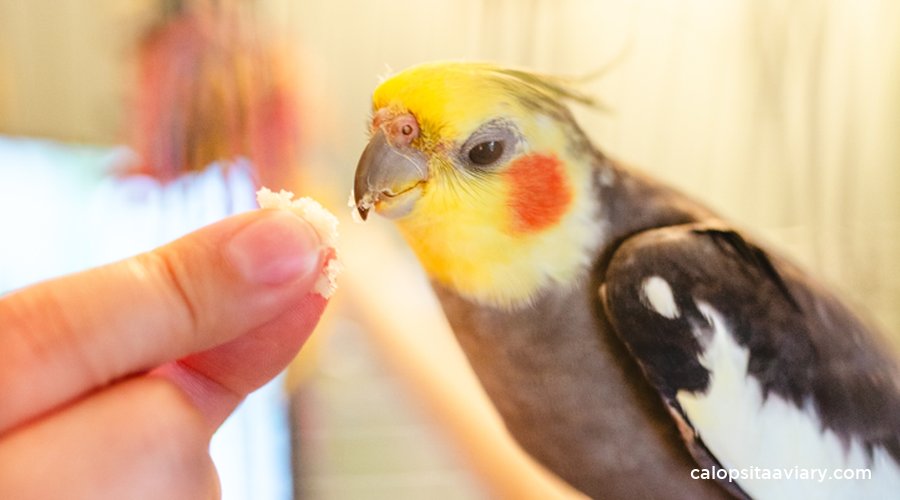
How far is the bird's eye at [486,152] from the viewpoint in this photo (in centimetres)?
60

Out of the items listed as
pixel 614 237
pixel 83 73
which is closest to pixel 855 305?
pixel 614 237

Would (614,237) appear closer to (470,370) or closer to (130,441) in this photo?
(470,370)

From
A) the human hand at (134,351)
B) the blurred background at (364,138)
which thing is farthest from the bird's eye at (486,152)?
the human hand at (134,351)

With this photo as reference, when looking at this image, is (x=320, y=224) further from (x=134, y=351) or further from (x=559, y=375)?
(x=559, y=375)

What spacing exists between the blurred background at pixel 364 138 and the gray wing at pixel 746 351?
5 centimetres

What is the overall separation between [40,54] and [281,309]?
0.80 meters

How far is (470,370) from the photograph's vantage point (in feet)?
2.36

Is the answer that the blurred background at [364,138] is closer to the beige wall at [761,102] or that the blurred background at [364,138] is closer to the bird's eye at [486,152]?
the beige wall at [761,102]

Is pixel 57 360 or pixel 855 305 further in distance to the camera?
pixel 855 305

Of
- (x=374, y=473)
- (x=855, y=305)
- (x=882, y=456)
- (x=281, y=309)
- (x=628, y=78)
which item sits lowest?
(x=374, y=473)

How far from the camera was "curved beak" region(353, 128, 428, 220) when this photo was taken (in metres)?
0.59

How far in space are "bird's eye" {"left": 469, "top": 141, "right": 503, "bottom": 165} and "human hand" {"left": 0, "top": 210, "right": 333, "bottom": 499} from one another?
0.25m

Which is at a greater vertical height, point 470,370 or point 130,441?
point 130,441

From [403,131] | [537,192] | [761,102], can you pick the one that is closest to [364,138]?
[403,131]
